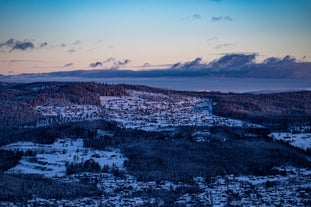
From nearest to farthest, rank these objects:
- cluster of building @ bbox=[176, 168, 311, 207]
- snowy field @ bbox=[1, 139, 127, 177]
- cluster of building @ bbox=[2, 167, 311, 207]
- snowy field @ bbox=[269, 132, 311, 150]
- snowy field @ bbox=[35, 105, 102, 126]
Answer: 1. cluster of building @ bbox=[2, 167, 311, 207]
2. cluster of building @ bbox=[176, 168, 311, 207]
3. snowy field @ bbox=[1, 139, 127, 177]
4. snowy field @ bbox=[269, 132, 311, 150]
5. snowy field @ bbox=[35, 105, 102, 126]

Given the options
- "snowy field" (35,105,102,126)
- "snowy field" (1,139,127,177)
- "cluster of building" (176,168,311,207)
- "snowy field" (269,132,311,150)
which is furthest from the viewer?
"snowy field" (35,105,102,126)

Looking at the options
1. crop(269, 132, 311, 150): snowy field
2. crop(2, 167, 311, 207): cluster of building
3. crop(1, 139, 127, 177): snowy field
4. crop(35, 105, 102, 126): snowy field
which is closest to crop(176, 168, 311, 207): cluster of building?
crop(2, 167, 311, 207): cluster of building

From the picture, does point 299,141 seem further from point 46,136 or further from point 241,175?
point 46,136

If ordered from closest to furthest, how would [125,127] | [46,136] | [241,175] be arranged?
[241,175], [46,136], [125,127]

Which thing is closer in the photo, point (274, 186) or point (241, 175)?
point (274, 186)

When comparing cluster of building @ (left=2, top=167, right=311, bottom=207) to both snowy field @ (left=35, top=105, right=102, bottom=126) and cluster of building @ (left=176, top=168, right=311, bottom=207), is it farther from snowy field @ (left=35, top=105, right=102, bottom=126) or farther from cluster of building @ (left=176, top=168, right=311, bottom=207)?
snowy field @ (left=35, top=105, right=102, bottom=126)

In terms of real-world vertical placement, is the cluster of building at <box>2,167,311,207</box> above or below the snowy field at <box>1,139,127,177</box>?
above

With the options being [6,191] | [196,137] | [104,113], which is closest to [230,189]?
[6,191]
